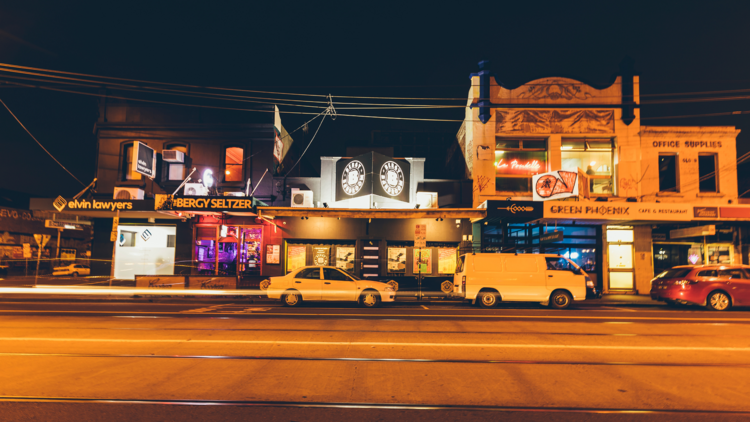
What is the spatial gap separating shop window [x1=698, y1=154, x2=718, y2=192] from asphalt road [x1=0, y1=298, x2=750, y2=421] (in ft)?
42.1

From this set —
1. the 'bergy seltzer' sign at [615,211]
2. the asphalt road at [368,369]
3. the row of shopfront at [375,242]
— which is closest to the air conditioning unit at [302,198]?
the row of shopfront at [375,242]

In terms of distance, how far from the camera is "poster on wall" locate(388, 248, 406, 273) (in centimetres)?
2059

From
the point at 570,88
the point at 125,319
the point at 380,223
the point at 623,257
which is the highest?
the point at 570,88

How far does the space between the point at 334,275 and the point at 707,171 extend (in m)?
19.8

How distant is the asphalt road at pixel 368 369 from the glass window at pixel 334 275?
3.68m

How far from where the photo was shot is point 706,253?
19.7 m

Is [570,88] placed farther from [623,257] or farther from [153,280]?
[153,280]

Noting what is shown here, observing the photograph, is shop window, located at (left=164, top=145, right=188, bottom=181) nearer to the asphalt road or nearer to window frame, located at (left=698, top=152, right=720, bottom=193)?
the asphalt road

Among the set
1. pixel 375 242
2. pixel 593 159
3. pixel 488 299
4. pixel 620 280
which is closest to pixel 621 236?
pixel 620 280

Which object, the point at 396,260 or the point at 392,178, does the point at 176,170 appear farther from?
the point at 396,260

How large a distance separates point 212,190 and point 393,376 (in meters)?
18.0

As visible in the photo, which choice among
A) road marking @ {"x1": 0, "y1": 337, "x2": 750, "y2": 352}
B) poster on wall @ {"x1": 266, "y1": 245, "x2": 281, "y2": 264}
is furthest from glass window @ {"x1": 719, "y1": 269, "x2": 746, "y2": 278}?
poster on wall @ {"x1": 266, "y1": 245, "x2": 281, "y2": 264}

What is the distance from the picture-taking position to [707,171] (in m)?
19.8

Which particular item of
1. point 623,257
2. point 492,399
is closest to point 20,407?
point 492,399
